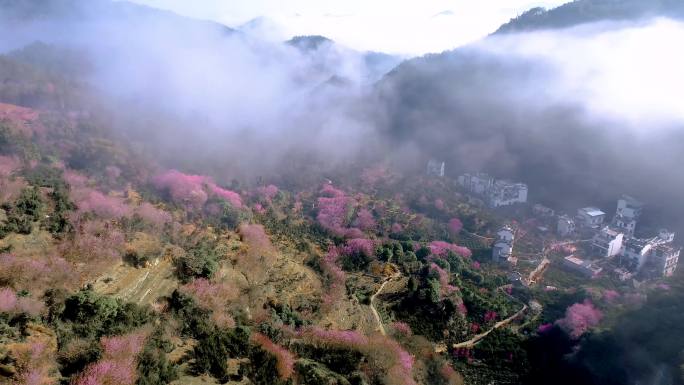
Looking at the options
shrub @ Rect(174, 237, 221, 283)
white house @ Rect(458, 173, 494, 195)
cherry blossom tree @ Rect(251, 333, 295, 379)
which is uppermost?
shrub @ Rect(174, 237, 221, 283)

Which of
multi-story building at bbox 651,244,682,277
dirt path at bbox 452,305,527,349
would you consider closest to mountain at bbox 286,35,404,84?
multi-story building at bbox 651,244,682,277

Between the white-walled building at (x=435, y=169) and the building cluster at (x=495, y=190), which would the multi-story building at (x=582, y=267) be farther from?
the white-walled building at (x=435, y=169)

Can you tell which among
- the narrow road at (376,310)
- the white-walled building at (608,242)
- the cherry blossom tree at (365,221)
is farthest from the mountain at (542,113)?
the narrow road at (376,310)

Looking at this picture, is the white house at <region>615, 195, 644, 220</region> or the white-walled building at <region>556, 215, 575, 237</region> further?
the white house at <region>615, 195, 644, 220</region>

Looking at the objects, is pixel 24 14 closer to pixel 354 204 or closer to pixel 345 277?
pixel 354 204

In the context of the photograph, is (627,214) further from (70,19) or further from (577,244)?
(70,19)

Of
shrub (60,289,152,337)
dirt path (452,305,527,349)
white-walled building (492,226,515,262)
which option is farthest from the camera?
white-walled building (492,226,515,262)

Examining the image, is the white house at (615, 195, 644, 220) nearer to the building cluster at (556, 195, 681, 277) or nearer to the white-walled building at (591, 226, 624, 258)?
the building cluster at (556, 195, 681, 277)

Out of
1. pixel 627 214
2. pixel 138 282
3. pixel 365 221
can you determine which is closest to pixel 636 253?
pixel 627 214

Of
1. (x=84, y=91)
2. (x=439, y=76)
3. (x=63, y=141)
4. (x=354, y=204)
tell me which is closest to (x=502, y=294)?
(x=354, y=204)
